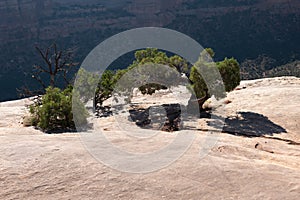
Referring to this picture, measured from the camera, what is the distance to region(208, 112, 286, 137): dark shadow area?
15.9m

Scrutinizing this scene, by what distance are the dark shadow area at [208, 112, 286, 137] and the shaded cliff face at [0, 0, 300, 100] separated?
44299mm

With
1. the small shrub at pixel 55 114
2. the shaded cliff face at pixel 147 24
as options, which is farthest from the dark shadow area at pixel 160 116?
the shaded cliff face at pixel 147 24

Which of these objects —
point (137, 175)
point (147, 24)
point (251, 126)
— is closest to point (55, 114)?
point (251, 126)

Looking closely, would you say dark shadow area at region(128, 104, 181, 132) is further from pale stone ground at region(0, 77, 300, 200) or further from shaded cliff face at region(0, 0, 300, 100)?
shaded cliff face at region(0, 0, 300, 100)

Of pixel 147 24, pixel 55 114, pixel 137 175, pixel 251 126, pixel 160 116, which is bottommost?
pixel 251 126

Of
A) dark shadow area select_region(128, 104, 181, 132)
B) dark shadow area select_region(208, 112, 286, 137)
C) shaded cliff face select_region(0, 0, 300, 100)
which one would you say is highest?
shaded cliff face select_region(0, 0, 300, 100)

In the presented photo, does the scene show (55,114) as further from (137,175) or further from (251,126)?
(137,175)

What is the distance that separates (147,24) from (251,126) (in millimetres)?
79259

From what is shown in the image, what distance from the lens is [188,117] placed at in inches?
754

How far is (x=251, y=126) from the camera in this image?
55.5 feet

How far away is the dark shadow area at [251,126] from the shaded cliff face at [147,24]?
44.3 meters

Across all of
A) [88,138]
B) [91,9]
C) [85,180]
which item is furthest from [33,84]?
[85,180]

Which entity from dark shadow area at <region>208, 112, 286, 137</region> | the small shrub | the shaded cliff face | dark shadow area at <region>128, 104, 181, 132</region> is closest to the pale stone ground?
dark shadow area at <region>208, 112, 286, 137</region>

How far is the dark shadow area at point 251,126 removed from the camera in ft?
52.1
